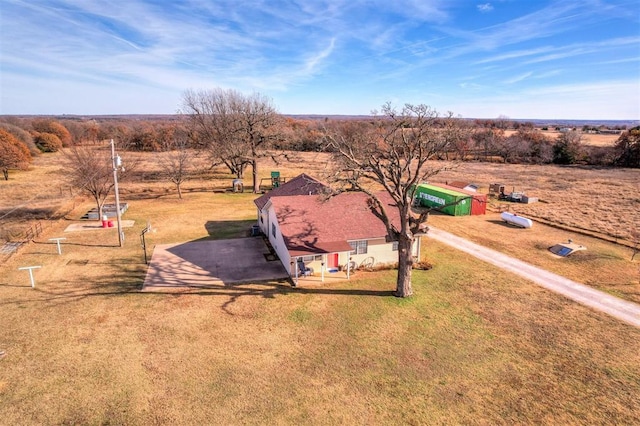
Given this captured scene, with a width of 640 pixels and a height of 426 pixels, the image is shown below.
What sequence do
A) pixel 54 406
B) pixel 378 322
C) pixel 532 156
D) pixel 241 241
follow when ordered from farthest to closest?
pixel 532 156
pixel 241 241
pixel 378 322
pixel 54 406

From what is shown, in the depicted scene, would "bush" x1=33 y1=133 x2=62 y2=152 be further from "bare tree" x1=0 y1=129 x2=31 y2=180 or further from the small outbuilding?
the small outbuilding

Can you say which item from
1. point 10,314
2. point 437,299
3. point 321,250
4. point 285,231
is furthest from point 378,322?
point 10,314

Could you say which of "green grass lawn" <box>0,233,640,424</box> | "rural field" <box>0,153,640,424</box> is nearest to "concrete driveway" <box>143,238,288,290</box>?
"rural field" <box>0,153,640,424</box>

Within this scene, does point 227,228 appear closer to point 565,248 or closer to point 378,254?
point 378,254

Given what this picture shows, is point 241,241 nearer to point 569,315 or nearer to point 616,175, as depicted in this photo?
point 569,315

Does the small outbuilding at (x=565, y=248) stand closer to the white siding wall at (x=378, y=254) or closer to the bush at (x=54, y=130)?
the white siding wall at (x=378, y=254)
